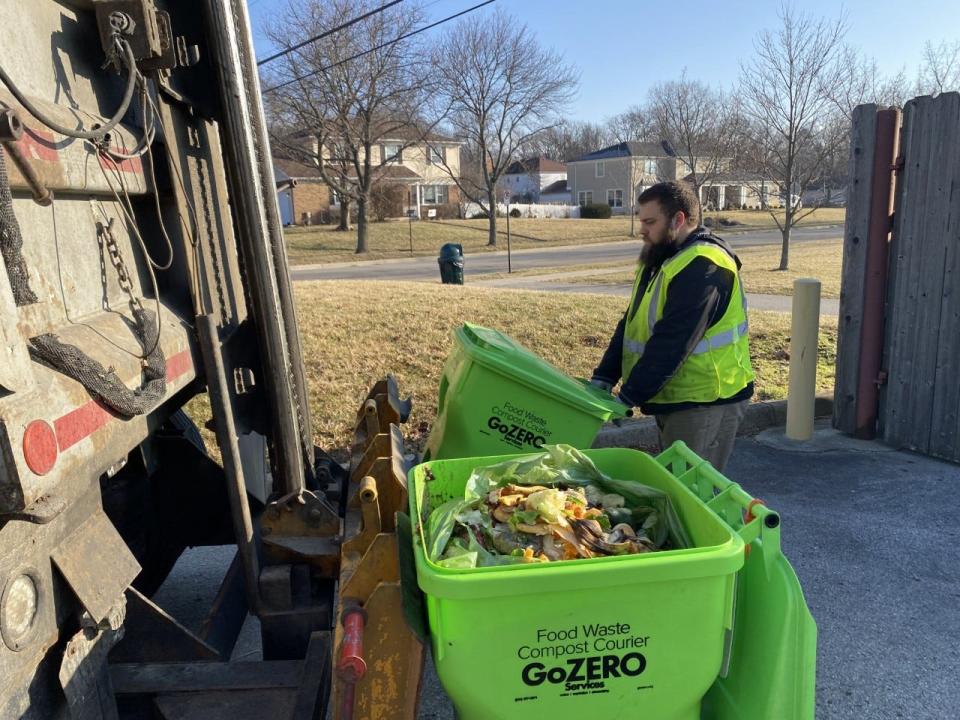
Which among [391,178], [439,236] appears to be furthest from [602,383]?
[391,178]

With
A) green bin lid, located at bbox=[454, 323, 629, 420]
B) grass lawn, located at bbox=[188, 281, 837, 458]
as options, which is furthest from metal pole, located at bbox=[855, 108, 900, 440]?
green bin lid, located at bbox=[454, 323, 629, 420]

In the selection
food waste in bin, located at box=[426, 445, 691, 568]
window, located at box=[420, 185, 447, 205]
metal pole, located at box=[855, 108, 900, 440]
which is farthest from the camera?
window, located at box=[420, 185, 447, 205]

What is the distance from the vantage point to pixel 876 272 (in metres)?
5.54

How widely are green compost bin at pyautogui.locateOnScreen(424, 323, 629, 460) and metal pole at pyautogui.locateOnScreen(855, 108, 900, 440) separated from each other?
134 inches

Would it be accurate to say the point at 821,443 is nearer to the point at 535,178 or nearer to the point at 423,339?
the point at 423,339

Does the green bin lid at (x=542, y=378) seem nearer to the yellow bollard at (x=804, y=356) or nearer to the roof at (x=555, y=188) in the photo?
the yellow bollard at (x=804, y=356)

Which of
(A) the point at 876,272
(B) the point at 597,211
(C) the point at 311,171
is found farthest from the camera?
(B) the point at 597,211

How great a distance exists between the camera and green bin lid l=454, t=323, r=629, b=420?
3.05 metres

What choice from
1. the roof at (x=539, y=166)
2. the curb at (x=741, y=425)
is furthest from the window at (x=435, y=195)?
the curb at (x=741, y=425)

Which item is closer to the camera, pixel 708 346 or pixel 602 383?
pixel 708 346

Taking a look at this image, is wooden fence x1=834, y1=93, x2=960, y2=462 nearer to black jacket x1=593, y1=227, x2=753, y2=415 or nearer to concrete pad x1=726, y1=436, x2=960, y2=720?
concrete pad x1=726, y1=436, x2=960, y2=720

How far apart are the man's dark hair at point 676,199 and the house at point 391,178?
98.9 ft

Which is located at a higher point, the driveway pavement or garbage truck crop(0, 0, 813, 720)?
garbage truck crop(0, 0, 813, 720)

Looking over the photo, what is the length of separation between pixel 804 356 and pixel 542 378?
330 cm
